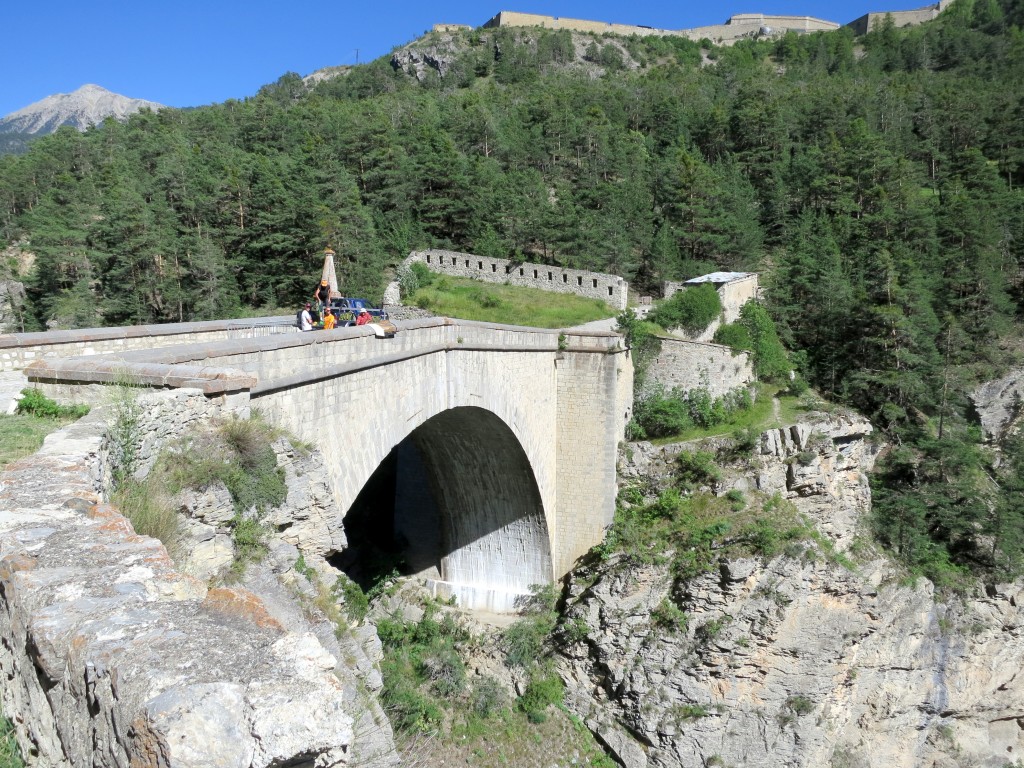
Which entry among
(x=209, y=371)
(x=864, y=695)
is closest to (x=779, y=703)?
(x=864, y=695)

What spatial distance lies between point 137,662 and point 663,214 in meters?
33.0

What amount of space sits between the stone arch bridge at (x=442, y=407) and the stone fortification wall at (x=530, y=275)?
23.9 ft

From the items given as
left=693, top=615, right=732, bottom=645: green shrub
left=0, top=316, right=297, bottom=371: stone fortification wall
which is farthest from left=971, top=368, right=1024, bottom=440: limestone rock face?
left=0, top=316, right=297, bottom=371: stone fortification wall

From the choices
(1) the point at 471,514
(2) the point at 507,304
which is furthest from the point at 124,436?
(2) the point at 507,304

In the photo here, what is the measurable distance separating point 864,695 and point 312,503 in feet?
57.3

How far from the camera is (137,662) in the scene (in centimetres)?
243

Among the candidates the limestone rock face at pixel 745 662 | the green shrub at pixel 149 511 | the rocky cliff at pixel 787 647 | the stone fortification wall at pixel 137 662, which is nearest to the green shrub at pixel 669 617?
the rocky cliff at pixel 787 647

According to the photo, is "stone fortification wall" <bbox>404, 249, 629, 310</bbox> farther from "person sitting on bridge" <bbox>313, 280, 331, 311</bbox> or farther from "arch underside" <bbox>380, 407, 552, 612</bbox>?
"person sitting on bridge" <bbox>313, 280, 331, 311</bbox>

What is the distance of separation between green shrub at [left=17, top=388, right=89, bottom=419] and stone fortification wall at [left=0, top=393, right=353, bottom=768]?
226 centimetres

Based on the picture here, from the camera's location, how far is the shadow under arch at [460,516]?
701 inches

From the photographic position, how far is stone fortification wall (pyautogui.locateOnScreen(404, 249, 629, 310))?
26.6 m

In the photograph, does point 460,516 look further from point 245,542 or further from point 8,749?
point 8,749

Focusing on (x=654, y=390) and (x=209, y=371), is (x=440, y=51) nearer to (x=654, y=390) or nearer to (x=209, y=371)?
(x=654, y=390)

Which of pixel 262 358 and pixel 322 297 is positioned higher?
pixel 322 297
